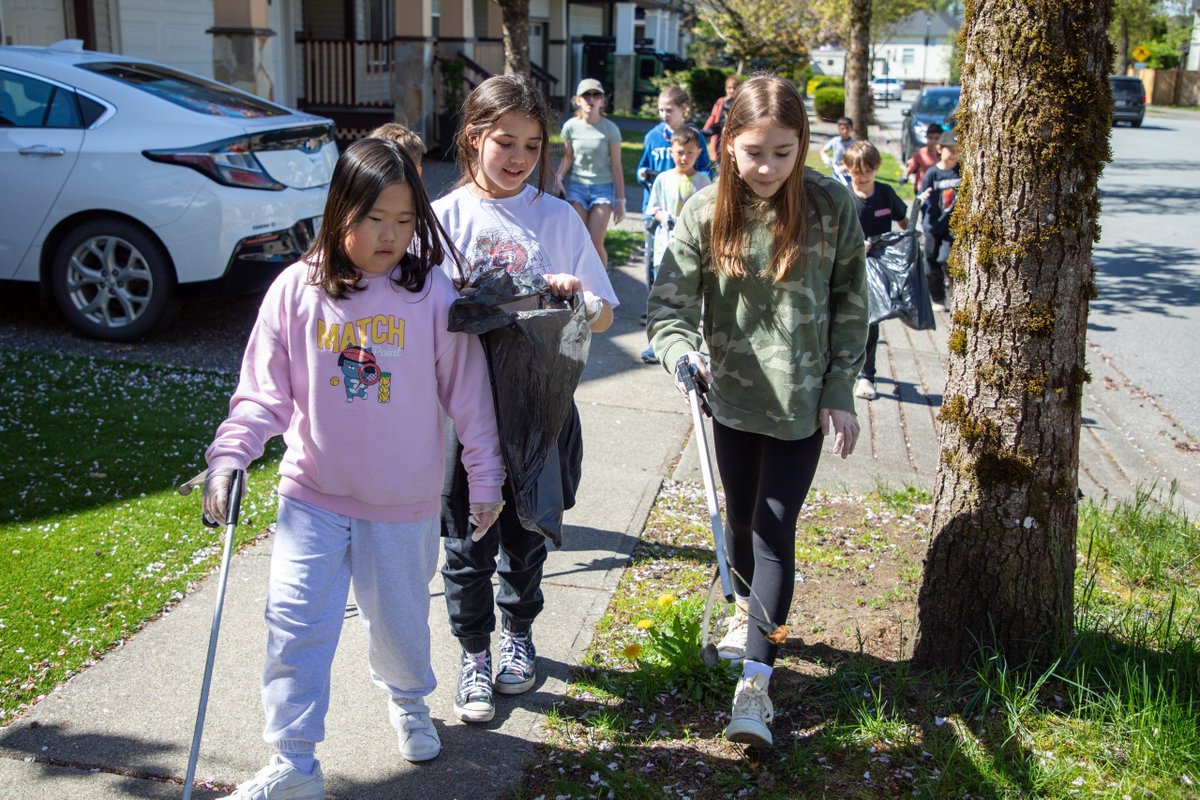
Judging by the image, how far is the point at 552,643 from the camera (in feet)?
12.6

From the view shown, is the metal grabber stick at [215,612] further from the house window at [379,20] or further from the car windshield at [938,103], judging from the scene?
the car windshield at [938,103]

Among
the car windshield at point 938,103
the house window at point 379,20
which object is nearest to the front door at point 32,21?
the house window at point 379,20

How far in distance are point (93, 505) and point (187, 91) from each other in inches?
146

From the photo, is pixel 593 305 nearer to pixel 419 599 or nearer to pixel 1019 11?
pixel 419 599

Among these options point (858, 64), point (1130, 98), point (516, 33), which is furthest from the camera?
point (1130, 98)

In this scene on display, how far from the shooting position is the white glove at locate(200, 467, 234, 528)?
2.62m

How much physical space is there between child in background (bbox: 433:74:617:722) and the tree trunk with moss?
112 cm

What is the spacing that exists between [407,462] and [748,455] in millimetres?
1083

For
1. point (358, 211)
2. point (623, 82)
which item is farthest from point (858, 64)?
point (623, 82)

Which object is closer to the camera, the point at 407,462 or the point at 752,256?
the point at 407,462

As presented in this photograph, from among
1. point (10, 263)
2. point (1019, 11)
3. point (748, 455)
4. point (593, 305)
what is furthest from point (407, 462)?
point (10, 263)

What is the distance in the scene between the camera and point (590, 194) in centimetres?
930

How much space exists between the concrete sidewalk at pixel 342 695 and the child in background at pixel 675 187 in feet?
6.87

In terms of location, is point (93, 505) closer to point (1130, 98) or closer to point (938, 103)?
point (938, 103)
